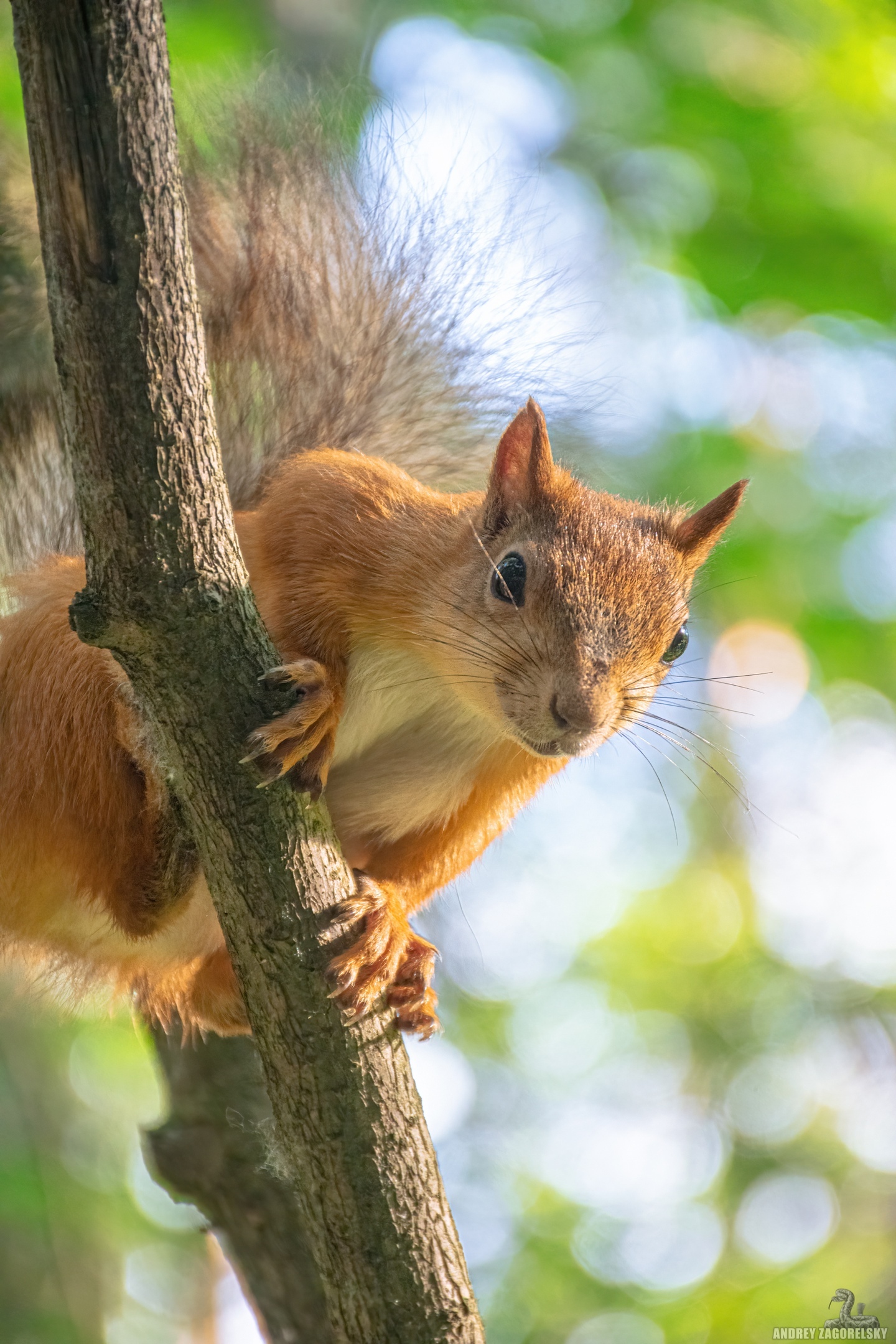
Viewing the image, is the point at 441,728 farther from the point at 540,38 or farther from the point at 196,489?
the point at 540,38

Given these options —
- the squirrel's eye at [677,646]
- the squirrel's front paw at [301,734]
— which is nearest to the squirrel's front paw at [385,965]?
the squirrel's front paw at [301,734]

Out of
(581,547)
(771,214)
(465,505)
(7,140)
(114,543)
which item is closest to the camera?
(114,543)

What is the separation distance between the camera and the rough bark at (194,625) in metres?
1.57

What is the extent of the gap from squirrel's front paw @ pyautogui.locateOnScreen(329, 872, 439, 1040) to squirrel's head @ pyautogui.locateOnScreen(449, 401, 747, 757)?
44 cm

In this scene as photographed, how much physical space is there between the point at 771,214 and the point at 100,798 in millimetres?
2723

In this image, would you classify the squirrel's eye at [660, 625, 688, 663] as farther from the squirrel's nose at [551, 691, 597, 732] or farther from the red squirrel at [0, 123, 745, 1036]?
the squirrel's nose at [551, 691, 597, 732]

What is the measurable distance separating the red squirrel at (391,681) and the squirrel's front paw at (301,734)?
6 cm

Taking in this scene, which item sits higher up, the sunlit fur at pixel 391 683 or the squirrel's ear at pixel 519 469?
the squirrel's ear at pixel 519 469

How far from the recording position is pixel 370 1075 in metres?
1.98

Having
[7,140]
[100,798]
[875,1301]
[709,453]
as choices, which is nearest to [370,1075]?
[100,798]

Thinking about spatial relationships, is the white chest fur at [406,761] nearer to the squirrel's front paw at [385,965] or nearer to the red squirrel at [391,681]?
the red squirrel at [391,681]

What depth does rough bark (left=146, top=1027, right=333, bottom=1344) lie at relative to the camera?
3000 mm

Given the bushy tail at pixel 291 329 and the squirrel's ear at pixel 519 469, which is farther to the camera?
the bushy tail at pixel 291 329

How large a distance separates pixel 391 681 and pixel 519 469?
564 mm
